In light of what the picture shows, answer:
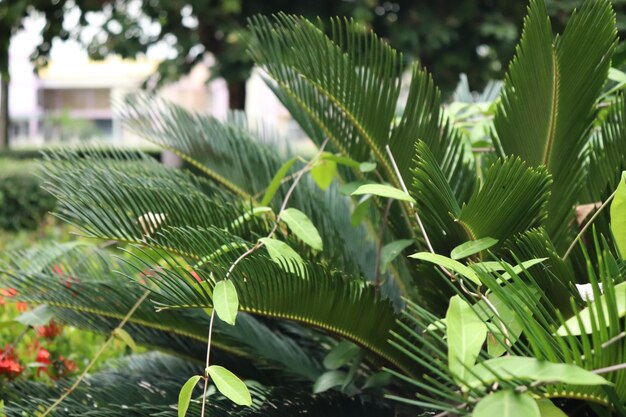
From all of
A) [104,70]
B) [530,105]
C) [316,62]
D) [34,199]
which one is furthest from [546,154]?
[104,70]

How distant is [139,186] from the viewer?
1.62 m

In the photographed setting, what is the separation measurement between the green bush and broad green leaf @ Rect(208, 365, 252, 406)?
22.5 ft

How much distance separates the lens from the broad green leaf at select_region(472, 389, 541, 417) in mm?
771

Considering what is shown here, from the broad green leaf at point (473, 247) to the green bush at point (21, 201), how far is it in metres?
6.87

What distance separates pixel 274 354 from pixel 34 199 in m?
6.45

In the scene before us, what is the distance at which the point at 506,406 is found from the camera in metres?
0.78

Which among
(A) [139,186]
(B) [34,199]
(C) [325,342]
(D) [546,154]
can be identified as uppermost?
(D) [546,154]

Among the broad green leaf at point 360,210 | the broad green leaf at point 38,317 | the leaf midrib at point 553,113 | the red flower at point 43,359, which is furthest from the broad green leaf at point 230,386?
the red flower at point 43,359

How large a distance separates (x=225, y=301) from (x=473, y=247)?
447mm

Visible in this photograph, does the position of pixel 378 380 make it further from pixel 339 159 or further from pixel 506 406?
pixel 506 406

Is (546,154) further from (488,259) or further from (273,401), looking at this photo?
(273,401)

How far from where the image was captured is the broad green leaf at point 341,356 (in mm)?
1679

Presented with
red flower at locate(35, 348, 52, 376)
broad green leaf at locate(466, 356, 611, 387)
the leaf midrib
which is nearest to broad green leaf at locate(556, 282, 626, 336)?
broad green leaf at locate(466, 356, 611, 387)

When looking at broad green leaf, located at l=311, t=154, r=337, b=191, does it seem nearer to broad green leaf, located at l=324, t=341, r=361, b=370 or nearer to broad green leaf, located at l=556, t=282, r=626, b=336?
broad green leaf, located at l=324, t=341, r=361, b=370
